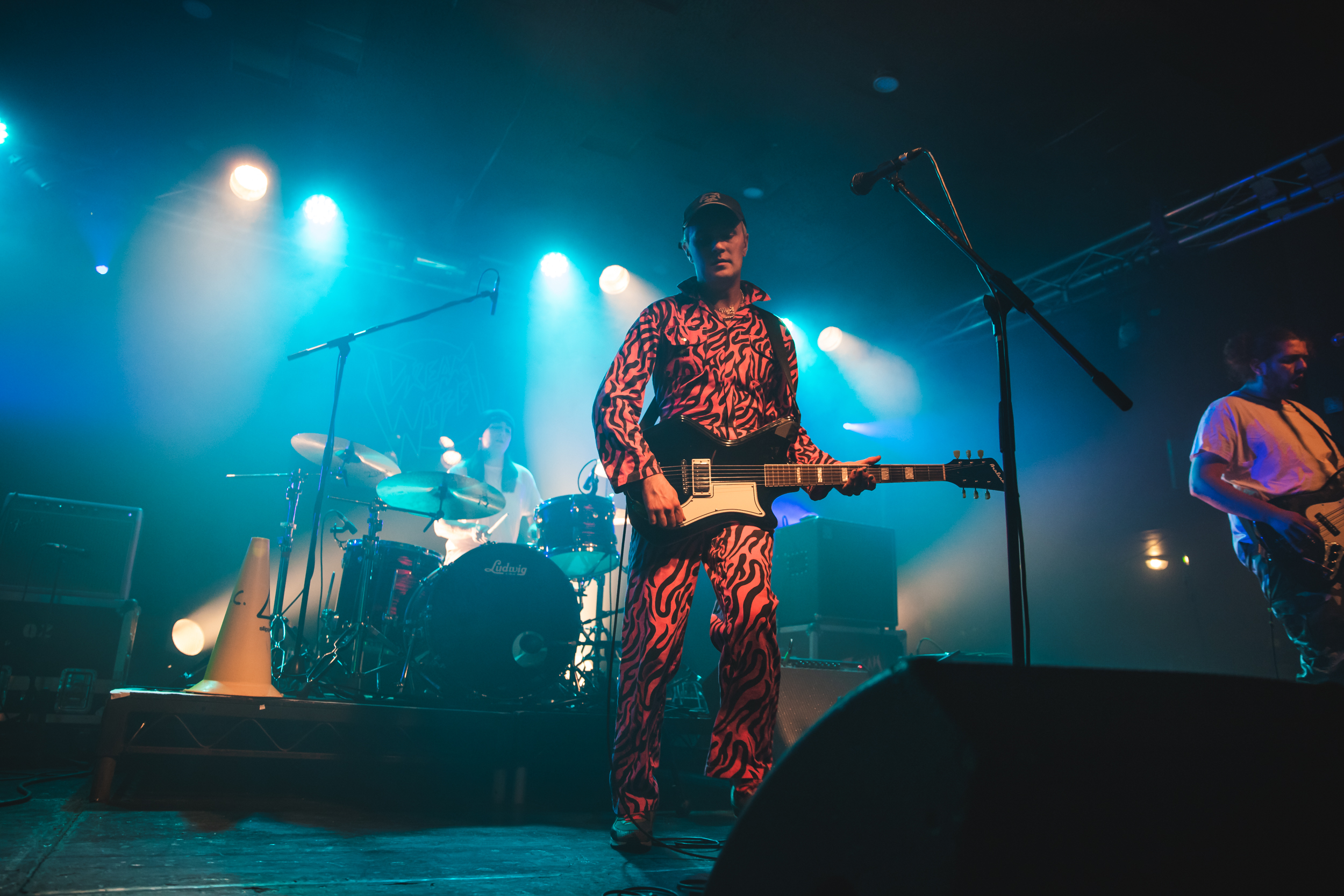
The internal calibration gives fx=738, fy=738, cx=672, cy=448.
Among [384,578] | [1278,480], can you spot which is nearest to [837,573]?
[1278,480]

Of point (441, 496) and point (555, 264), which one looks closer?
point (441, 496)

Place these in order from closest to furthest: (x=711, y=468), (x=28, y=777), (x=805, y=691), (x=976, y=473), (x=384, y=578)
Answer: (x=711, y=468) → (x=976, y=473) → (x=28, y=777) → (x=805, y=691) → (x=384, y=578)

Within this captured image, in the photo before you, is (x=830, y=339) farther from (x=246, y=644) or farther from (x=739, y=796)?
(x=739, y=796)

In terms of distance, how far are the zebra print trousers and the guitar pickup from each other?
0.14 m

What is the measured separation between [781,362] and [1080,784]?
7.27 feet

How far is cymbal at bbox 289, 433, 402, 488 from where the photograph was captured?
5613 mm

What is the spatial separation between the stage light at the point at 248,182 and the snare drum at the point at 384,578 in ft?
13.4

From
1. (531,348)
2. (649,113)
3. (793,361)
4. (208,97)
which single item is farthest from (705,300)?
(531,348)

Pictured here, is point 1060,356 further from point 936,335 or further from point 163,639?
point 163,639

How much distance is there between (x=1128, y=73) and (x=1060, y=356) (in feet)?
11.3

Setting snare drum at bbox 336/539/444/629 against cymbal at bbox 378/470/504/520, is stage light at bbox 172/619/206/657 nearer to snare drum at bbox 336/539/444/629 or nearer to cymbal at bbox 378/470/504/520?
snare drum at bbox 336/539/444/629

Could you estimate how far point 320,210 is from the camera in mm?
7566

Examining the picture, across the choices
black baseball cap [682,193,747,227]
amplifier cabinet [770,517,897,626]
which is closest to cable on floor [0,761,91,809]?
black baseball cap [682,193,747,227]

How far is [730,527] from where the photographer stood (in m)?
2.47
